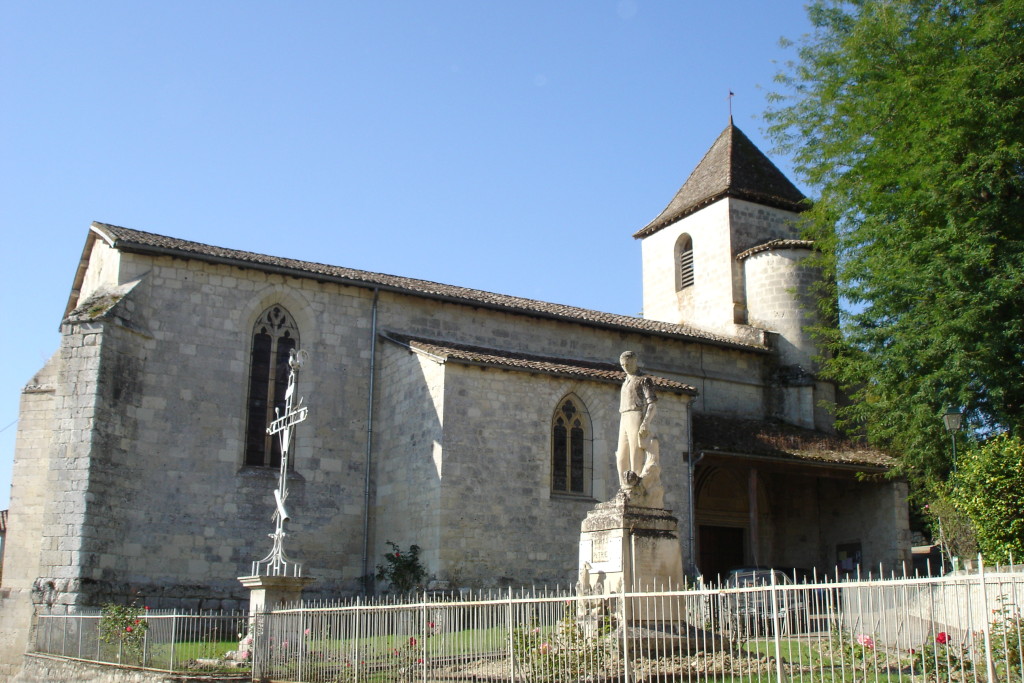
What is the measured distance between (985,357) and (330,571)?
42.9ft

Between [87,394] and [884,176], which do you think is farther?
[884,176]

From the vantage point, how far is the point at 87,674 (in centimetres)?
1347

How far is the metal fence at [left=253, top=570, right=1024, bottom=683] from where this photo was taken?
7859 millimetres

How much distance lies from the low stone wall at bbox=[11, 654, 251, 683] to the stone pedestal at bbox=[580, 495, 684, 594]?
14.2 feet

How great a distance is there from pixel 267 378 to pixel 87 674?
7.64 metres

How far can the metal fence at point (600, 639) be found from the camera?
25.8 feet

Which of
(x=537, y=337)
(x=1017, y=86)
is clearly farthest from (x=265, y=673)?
(x=1017, y=86)

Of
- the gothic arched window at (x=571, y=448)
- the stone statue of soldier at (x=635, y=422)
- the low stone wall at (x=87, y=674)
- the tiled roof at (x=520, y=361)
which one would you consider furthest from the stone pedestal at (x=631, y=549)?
the gothic arched window at (x=571, y=448)

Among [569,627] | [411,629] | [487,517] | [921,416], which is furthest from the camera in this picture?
[921,416]

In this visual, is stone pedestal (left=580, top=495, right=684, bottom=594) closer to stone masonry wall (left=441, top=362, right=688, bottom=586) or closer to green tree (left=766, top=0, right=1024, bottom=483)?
stone masonry wall (left=441, top=362, right=688, bottom=586)

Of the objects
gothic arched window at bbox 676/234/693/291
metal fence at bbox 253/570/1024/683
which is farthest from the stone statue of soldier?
gothic arched window at bbox 676/234/693/291

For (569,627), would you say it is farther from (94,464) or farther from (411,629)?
(94,464)

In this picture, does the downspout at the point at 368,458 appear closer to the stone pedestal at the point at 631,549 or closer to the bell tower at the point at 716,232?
the stone pedestal at the point at 631,549

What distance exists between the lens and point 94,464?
17.3 m
